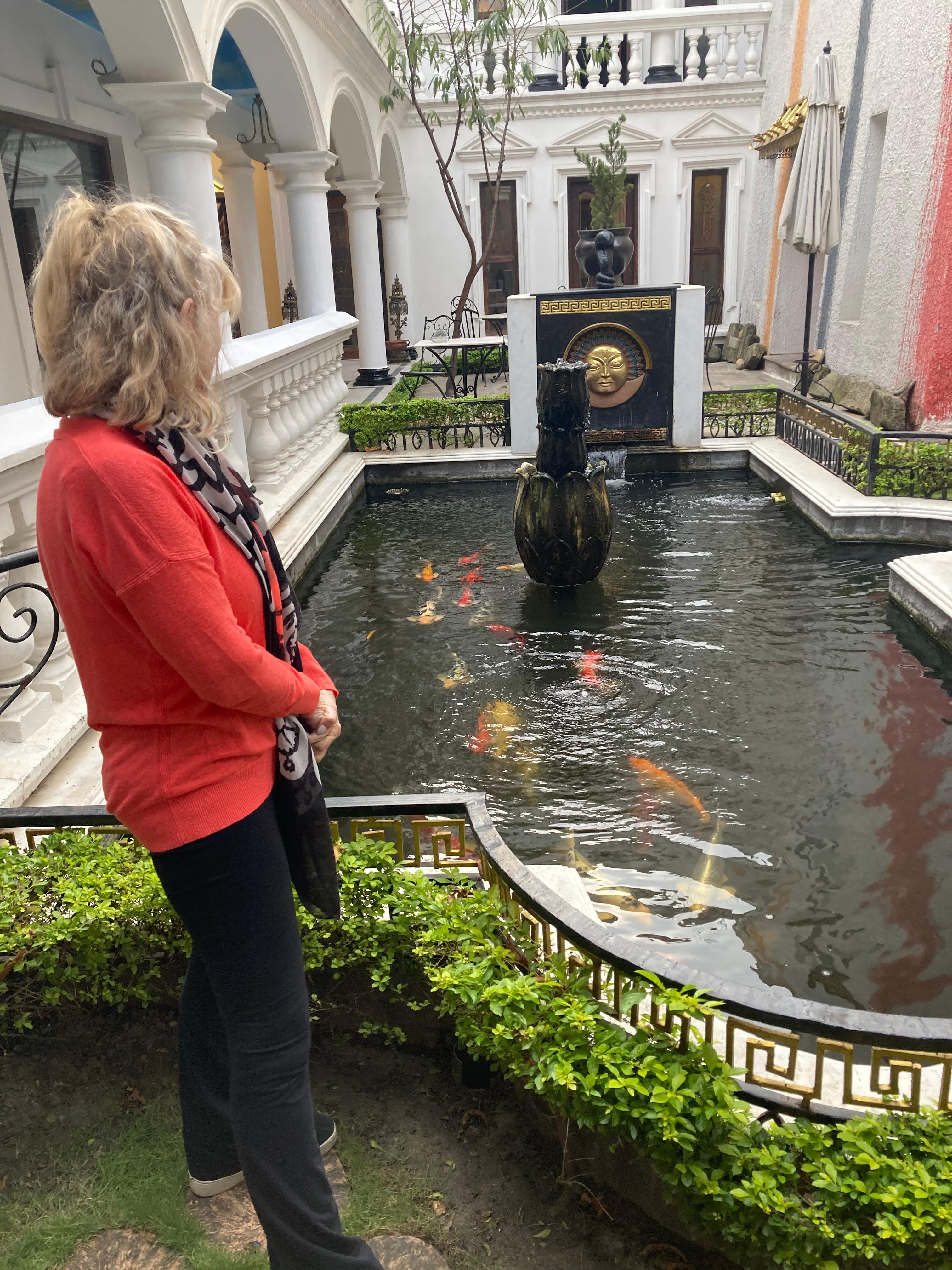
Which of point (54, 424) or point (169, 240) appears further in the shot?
point (54, 424)

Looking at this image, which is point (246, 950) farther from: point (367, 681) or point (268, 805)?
point (367, 681)

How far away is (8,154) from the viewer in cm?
863

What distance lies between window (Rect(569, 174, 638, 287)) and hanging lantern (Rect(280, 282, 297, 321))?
5.67m

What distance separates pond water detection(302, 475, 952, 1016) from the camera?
3.61m

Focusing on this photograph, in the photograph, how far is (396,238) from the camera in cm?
1866

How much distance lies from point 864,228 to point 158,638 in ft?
46.1

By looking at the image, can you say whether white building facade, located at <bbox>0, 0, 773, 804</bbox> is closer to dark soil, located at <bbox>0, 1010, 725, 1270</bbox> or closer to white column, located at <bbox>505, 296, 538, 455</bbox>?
dark soil, located at <bbox>0, 1010, 725, 1270</bbox>

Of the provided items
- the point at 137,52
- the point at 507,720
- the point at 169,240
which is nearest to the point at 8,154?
the point at 137,52

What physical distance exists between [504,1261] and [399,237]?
737 inches

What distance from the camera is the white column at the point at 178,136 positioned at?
22.1 feet

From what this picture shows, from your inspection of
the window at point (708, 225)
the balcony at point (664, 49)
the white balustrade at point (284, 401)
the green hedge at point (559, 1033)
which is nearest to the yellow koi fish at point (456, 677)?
the white balustrade at point (284, 401)

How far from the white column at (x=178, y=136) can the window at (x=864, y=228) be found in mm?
8750

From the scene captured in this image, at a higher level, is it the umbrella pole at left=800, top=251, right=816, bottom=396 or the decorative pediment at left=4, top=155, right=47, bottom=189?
the decorative pediment at left=4, top=155, right=47, bottom=189

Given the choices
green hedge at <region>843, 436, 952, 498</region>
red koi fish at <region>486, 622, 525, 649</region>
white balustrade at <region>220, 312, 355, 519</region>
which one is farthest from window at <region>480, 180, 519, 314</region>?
red koi fish at <region>486, 622, 525, 649</region>
